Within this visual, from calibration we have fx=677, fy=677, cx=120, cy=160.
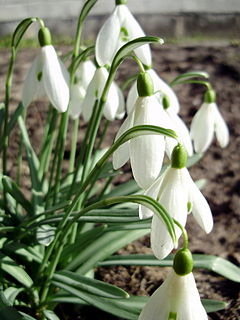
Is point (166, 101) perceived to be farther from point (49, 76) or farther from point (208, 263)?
point (208, 263)

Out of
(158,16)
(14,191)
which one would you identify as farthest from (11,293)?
(158,16)

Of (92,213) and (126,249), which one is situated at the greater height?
(92,213)

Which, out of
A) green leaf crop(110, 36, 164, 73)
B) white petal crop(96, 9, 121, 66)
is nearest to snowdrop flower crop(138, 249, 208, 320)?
green leaf crop(110, 36, 164, 73)

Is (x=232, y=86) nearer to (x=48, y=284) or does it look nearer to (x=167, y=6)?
(x=167, y=6)

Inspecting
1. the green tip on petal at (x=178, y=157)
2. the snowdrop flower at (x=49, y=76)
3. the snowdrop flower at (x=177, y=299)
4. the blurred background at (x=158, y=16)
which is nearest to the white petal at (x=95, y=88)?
the snowdrop flower at (x=49, y=76)

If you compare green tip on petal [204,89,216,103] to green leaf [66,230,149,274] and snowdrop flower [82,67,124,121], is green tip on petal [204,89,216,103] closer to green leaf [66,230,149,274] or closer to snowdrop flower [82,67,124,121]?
snowdrop flower [82,67,124,121]

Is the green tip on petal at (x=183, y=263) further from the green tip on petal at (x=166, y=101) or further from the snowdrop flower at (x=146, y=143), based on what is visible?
Answer: the green tip on petal at (x=166, y=101)

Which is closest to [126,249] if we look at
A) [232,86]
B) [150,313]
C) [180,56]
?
[150,313]
